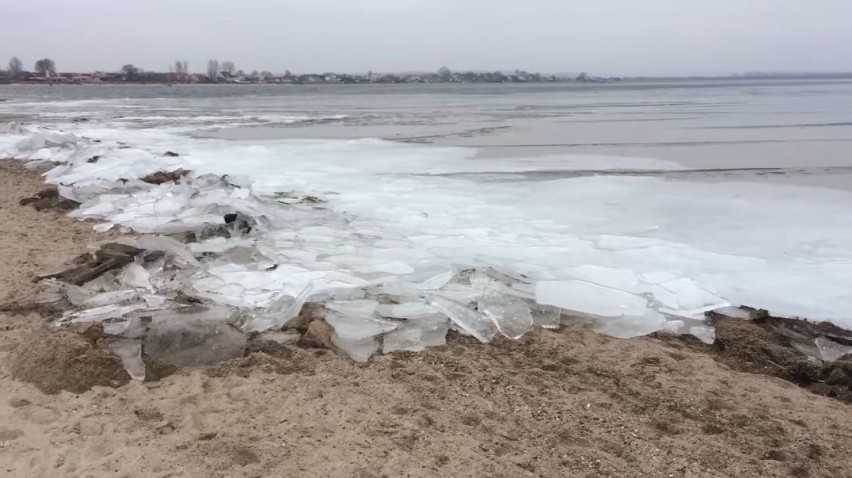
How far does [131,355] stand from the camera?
150 inches

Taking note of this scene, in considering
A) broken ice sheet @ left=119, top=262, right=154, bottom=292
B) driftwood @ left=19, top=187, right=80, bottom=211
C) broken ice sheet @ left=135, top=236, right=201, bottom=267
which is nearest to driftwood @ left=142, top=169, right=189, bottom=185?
driftwood @ left=19, top=187, right=80, bottom=211

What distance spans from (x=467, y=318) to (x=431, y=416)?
4.19 feet

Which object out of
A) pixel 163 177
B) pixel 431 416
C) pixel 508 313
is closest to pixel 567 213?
pixel 508 313

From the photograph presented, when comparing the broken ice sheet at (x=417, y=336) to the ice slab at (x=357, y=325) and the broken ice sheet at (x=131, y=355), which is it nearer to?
the ice slab at (x=357, y=325)

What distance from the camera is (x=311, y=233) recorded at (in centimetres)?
662

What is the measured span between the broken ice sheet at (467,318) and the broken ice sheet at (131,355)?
2031 millimetres

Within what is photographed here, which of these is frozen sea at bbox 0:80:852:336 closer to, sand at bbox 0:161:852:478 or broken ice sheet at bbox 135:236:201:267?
broken ice sheet at bbox 135:236:201:267

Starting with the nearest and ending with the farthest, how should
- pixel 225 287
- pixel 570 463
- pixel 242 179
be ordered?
1. pixel 570 463
2. pixel 225 287
3. pixel 242 179

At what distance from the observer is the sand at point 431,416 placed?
288cm

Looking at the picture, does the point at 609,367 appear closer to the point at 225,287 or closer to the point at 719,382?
the point at 719,382

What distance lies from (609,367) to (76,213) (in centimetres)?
661

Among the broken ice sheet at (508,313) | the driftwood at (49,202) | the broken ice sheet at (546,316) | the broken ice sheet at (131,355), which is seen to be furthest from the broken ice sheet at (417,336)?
the driftwood at (49,202)

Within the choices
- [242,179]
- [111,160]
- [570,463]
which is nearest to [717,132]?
[242,179]

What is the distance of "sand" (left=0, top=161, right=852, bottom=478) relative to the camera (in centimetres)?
288
